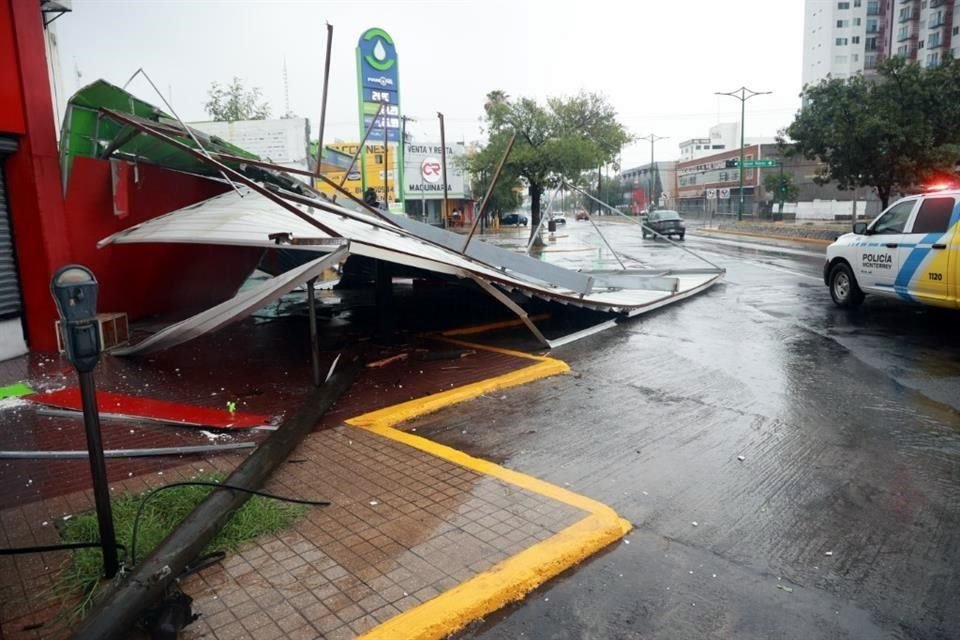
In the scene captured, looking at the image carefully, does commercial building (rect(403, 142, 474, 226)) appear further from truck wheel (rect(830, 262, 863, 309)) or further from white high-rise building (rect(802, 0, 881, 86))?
white high-rise building (rect(802, 0, 881, 86))

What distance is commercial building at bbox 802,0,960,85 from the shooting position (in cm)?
7394

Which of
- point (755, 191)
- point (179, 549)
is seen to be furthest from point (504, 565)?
point (755, 191)

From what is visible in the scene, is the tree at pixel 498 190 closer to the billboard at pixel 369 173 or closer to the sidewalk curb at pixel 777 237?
the billboard at pixel 369 173

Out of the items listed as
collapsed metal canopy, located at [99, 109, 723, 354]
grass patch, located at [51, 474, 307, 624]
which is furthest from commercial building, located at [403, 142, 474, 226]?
grass patch, located at [51, 474, 307, 624]

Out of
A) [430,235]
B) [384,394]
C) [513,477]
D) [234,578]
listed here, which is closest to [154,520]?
[234,578]

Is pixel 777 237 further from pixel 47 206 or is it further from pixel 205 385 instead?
pixel 47 206

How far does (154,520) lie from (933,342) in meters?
9.65

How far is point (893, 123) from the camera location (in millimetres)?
23875

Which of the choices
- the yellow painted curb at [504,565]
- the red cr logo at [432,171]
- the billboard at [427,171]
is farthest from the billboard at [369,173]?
the yellow painted curb at [504,565]

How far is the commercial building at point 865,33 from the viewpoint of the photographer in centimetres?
7394

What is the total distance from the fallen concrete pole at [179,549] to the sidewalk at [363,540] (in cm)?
14

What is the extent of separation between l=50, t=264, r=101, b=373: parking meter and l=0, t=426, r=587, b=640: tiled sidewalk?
1232 mm

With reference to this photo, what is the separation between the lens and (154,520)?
3861 millimetres

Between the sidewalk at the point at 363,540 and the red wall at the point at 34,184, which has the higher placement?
the red wall at the point at 34,184
